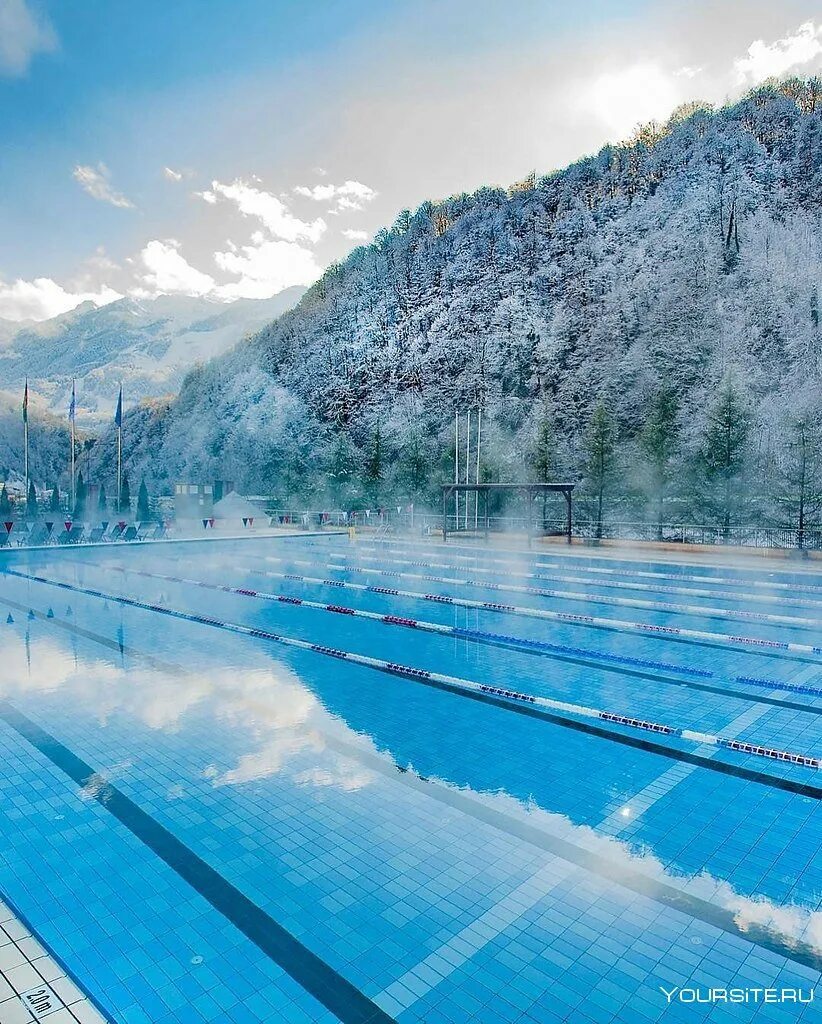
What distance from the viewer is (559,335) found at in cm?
4391

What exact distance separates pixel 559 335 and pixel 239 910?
4462 cm

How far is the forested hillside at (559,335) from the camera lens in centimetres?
3441

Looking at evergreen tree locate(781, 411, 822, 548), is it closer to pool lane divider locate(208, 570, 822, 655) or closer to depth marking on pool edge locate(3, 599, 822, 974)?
pool lane divider locate(208, 570, 822, 655)

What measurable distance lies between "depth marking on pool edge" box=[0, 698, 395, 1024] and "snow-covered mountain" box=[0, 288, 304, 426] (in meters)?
83.1

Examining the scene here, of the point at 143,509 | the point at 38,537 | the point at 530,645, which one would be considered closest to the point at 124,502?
the point at 143,509

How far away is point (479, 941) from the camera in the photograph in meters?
2.68

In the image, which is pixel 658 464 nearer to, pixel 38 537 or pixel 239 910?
pixel 38 537

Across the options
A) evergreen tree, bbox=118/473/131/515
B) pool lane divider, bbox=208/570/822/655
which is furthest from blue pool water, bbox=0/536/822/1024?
evergreen tree, bbox=118/473/131/515

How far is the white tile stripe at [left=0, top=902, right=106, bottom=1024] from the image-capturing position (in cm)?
220

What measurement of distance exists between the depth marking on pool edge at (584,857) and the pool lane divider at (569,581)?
7049 millimetres

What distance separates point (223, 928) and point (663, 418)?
2935cm

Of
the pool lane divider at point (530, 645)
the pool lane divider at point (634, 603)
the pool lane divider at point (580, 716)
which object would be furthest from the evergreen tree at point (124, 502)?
the pool lane divider at point (580, 716)

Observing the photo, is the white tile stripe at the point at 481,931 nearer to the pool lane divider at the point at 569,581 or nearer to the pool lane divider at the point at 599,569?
the pool lane divider at the point at 569,581

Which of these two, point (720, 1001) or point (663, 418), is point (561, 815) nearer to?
point (720, 1001)
